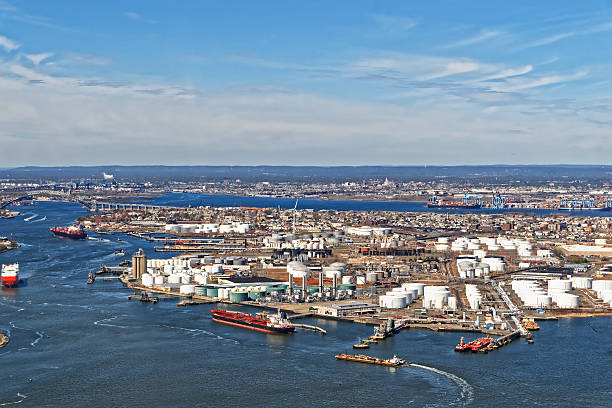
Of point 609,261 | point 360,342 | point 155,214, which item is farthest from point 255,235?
point 360,342

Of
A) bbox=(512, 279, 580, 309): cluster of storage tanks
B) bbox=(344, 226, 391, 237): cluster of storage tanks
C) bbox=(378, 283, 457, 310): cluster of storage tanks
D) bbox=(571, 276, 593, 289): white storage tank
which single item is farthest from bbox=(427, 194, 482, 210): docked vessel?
bbox=(378, 283, 457, 310): cluster of storage tanks

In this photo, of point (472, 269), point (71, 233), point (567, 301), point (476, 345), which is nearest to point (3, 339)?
point (476, 345)

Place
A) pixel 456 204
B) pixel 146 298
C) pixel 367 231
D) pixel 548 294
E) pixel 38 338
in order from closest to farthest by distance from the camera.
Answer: pixel 38 338, pixel 146 298, pixel 548 294, pixel 367 231, pixel 456 204

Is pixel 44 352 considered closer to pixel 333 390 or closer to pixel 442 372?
pixel 333 390

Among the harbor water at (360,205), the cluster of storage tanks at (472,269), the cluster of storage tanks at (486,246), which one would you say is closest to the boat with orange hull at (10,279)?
the cluster of storage tanks at (472,269)

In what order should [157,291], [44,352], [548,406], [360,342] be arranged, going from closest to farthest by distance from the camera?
[548,406] < [44,352] < [360,342] < [157,291]

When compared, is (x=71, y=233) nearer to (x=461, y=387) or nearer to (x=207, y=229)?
(x=207, y=229)
